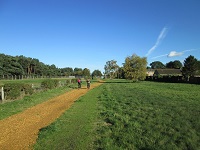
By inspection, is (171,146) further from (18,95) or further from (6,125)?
Result: (18,95)

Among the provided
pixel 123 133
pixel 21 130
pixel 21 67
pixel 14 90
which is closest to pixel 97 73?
pixel 21 67

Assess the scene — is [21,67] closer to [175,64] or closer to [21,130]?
[21,130]

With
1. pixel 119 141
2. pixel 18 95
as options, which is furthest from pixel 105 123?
pixel 18 95

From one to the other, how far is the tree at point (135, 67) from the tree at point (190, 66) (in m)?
18.3

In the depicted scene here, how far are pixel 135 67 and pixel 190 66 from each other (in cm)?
2103

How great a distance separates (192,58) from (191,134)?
65729mm

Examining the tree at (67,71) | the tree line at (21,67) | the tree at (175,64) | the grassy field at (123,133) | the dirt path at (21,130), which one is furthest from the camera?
the tree at (67,71)

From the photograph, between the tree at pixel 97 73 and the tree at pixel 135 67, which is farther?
the tree at pixel 97 73

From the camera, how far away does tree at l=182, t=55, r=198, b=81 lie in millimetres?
64287

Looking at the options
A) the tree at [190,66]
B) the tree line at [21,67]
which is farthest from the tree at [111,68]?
the tree at [190,66]

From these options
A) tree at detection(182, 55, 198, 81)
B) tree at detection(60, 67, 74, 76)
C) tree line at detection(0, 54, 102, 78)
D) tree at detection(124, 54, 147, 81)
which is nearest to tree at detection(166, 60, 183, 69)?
tree line at detection(0, 54, 102, 78)

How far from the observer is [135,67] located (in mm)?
56719

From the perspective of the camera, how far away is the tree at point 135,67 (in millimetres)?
56062

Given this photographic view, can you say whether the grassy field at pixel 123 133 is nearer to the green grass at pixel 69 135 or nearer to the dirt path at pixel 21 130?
the green grass at pixel 69 135
